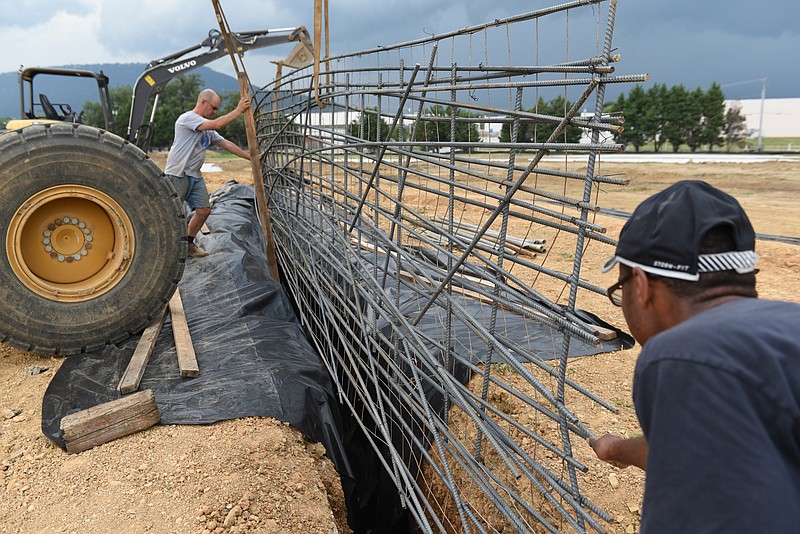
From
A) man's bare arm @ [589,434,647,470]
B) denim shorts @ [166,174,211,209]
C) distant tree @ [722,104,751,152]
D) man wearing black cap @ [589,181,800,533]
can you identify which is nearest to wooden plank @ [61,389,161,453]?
man's bare arm @ [589,434,647,470]

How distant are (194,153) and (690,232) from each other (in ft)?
16.8

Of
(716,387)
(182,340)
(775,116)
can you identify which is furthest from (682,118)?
(716,387)

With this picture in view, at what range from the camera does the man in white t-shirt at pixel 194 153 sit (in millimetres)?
5184

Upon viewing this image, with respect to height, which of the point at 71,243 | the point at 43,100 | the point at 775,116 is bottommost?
the point at 71,243

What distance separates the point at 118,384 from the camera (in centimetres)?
299

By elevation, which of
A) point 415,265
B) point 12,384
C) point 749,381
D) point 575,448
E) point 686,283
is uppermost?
point 686,283

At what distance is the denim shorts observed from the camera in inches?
207

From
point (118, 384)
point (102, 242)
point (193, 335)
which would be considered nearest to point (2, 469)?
point (118, 384)

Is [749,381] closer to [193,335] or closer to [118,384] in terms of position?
[118,384]

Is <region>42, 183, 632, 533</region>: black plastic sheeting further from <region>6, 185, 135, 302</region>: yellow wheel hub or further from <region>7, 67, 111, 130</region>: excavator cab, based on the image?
<region>7, 67, 111, 130</region>: excavator cab

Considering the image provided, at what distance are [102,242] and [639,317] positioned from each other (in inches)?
134

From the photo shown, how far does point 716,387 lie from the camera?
855 millimetres

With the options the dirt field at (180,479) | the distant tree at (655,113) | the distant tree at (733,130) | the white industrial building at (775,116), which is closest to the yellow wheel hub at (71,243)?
the dirt field at (180,479)

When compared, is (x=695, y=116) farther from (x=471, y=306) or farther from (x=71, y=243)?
(x=71, y=243)
